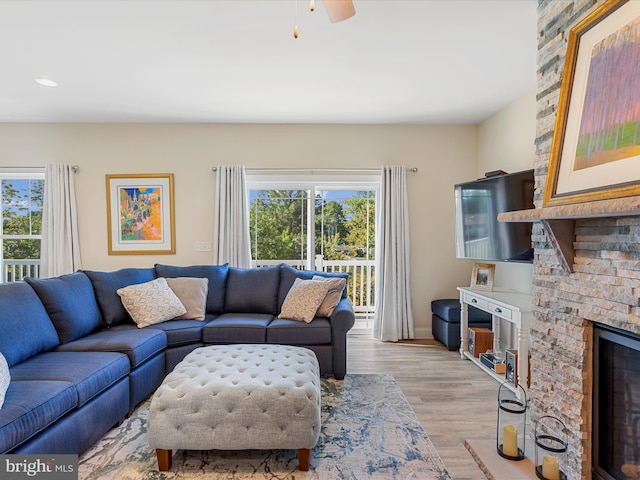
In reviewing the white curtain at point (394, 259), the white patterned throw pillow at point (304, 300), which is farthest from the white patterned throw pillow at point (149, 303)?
the white curtain at point (394, 259)

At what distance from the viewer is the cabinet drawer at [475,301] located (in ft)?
11.0

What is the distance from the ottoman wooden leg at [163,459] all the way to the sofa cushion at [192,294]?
1582 mm

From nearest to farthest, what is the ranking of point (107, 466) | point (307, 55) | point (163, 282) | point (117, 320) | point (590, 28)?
point (590, 28) → point (107, 466) → point (307, 55) → point (117, 320) → point (163, 282)

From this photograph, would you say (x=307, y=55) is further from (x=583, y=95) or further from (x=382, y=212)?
(x=382, y=212)

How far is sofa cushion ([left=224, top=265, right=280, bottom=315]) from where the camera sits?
3.71m

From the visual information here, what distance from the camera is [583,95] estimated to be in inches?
65.9

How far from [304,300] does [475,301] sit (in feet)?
5.44

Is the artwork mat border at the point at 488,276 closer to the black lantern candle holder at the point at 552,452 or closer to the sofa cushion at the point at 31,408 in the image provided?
the black lantern candle holder at the point at 552,452

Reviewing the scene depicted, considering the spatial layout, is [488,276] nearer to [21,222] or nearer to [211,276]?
[211,276]

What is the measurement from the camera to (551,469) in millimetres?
1636

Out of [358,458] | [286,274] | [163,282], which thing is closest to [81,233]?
[163,282]

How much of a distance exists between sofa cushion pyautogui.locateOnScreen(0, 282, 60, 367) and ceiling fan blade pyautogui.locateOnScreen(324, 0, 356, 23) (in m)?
2.61

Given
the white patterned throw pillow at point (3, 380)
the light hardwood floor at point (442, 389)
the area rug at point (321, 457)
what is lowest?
the light hardwood floor at point (442, 389)

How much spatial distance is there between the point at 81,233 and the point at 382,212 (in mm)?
3731
